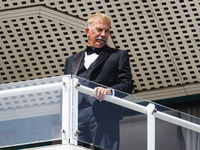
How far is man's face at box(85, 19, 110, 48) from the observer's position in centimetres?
605

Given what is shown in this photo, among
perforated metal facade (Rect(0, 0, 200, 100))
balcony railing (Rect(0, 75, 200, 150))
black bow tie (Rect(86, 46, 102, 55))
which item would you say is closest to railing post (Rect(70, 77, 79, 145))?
balcony railing (Rect(0, 75, 200, 150))

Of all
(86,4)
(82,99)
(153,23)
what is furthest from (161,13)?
(82,99)

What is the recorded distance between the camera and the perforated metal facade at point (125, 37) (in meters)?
8.21

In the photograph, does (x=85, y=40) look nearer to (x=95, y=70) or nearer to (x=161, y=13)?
(x=161, y=13)

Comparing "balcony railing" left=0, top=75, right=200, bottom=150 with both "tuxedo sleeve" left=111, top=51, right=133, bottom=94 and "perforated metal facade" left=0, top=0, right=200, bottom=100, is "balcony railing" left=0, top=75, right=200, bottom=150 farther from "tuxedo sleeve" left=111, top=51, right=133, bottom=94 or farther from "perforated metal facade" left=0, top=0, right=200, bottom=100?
"perforated metal facade" left=0, top=0, right=200, bottom=100

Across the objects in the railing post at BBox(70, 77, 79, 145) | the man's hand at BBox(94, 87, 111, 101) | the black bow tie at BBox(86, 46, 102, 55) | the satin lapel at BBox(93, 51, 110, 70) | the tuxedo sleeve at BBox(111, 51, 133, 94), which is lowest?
the railing post at BBox(70, 77, 79, 145)

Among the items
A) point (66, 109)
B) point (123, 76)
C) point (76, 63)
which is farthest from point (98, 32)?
point (66, 109)

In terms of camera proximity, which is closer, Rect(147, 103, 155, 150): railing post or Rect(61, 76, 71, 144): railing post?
Rect(61, 76, 71, 144): railing post

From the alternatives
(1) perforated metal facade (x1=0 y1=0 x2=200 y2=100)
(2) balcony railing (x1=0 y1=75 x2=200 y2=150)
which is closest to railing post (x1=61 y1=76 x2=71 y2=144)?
(2) balcony railing (x1=0 y1=75 x2=200 y2=150)

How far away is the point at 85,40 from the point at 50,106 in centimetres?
287

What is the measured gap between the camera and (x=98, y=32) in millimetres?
6059

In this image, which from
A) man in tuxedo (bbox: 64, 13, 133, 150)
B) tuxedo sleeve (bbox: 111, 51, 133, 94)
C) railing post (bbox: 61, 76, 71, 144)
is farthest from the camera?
tuxedo sleeve (bbox: 111, 51, 133, 94)

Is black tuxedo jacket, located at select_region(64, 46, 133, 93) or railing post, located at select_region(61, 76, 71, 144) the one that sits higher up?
black tuxedo jacket, located at select_region(64, 46, 133, 93)

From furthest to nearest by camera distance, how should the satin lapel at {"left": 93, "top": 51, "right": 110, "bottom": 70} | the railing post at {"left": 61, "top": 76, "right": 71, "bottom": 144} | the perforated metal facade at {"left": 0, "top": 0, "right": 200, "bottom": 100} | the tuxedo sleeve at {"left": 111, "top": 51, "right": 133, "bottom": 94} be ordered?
the perforated metal facade at {"left": 0, "top": 0, "right": 200, "bottom": 100} → the satin lapel at {"left": 93, "top": 51, "right": 110, "bottom": 70} → the tuxedo sleeve at {"left": 111, "top": 51, "right": 133, "bottom": 94} → the railing post at {"left": 61, "top": 76, "right": 71, "bottom": 144}
